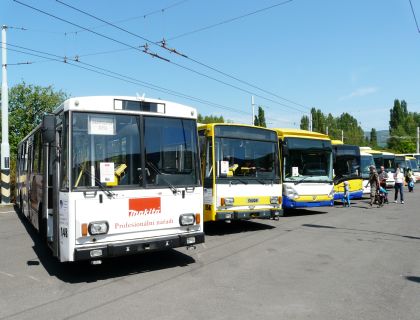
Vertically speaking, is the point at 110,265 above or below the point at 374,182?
below

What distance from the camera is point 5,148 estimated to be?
1958cm

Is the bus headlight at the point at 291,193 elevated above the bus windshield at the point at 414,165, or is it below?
below

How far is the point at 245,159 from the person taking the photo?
1141 centimetres

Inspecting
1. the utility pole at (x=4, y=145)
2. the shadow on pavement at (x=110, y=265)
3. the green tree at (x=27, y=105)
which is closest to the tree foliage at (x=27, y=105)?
the green tree at (x=27, y=105)

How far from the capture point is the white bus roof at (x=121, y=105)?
21.5 feet

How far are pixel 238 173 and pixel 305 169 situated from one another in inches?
170

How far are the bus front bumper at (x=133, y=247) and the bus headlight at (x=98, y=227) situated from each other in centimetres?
21

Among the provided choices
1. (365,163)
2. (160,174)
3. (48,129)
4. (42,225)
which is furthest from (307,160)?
(365,163)

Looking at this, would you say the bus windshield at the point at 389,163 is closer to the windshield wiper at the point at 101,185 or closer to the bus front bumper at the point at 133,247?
the bus front bumper at the point at 133,247

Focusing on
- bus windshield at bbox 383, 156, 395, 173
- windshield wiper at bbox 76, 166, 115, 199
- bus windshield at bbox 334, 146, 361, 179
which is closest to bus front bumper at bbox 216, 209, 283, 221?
windshield wiper at bbox 76, 166, 115, 199

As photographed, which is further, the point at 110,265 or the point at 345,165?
the point at 345,165

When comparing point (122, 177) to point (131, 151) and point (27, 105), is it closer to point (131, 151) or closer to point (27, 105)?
point (131, 151)

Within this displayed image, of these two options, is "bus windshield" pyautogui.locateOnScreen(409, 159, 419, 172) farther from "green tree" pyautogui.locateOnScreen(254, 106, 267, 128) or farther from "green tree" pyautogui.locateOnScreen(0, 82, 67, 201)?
"green tree" pyautogui.locateOnScreen(0, 82, 67, 201)

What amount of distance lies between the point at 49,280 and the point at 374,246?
21.7 feet
